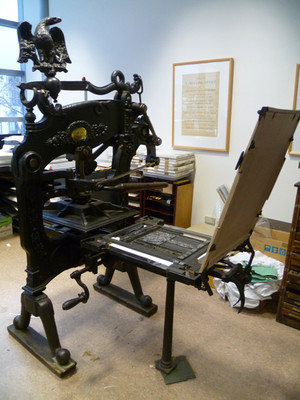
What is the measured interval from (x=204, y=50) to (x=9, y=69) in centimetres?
342

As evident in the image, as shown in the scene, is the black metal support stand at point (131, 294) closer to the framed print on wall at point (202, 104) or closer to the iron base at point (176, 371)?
the iron base at point (176, 371)

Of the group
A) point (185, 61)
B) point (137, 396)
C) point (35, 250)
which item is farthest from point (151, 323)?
point (185, 61)

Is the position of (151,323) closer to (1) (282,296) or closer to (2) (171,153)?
(1) (282,296)

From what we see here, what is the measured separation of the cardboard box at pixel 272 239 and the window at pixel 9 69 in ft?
13.9

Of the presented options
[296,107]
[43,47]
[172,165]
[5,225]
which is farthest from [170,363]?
[5,225]

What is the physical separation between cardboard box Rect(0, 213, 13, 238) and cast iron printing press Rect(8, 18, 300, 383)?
1.90 meters

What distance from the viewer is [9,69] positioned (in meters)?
5.10

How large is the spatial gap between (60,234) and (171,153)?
1846 millimetres

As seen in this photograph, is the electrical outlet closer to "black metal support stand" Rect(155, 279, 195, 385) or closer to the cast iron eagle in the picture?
"black metal support stand" Rect(155, 279, 195, 385)

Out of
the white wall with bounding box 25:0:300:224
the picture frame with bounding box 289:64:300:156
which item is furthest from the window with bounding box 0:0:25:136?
the picture frame with bounding box 289:64:300:156

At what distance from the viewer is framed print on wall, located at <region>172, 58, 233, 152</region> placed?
3.15m

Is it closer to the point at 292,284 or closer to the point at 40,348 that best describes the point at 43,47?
the point at 40,348

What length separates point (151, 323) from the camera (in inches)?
89.5

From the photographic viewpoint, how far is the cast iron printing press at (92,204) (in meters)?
1.34
